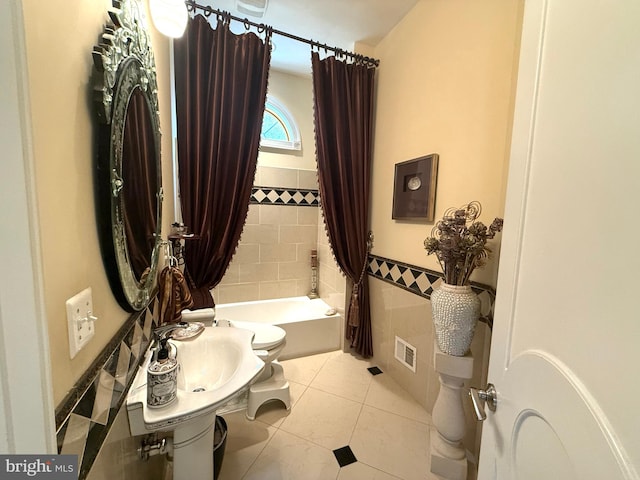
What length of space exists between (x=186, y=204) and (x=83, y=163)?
107cm

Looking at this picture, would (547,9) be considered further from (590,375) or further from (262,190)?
(262,190)

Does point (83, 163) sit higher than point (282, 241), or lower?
higher

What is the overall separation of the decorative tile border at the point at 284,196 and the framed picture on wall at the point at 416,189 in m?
1.17

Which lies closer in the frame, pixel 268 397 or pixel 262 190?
pixel 268 397

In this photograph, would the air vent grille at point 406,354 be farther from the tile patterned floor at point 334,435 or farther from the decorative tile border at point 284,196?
the decorative tile border at point 284,196

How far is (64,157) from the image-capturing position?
1.65 feet

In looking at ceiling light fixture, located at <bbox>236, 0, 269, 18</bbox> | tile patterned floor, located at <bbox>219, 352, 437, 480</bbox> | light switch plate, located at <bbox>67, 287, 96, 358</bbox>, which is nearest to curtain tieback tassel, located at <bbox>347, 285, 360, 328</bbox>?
tile patterned floor, located at <bbox>219, 352, 437, 480</bbox>

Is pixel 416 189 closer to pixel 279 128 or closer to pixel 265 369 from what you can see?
pixel 265 369

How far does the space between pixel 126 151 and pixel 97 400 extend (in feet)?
2.20

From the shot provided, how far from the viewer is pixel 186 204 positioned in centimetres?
159

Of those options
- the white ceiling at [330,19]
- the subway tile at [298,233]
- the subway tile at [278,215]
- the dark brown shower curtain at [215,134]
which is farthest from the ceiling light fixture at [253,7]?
the subway tile at [298,233]

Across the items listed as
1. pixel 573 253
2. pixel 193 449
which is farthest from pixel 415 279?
pixel 193 449

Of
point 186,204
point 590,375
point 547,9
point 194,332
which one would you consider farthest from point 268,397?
point 547,9

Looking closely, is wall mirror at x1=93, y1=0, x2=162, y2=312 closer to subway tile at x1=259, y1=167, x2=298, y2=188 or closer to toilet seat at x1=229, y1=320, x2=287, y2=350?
toilet seat at x1=229, y1=320, x2=287, y2=350
